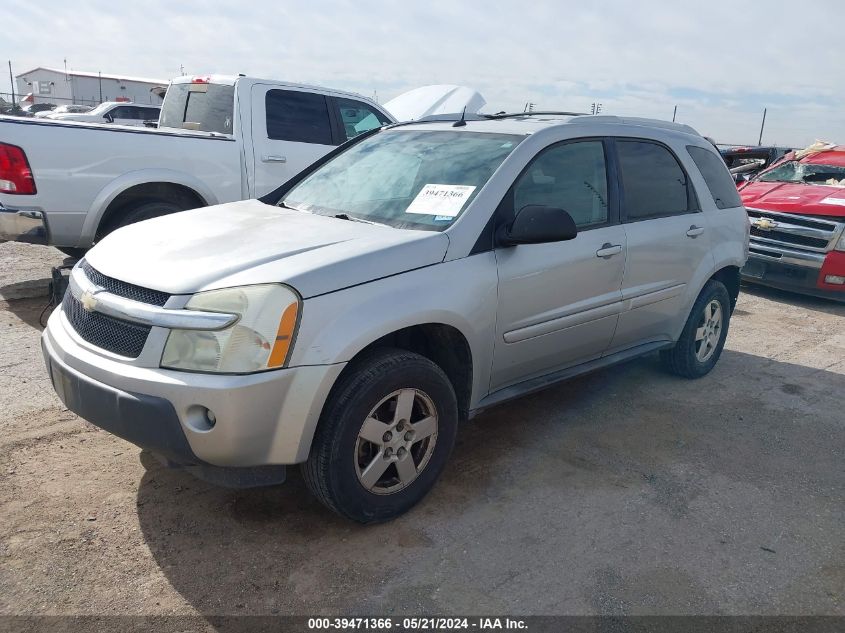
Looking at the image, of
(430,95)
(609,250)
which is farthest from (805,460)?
(430,95)

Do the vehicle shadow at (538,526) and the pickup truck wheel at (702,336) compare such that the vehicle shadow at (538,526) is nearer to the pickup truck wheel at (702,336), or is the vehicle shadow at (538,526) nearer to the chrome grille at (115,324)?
the pickup truck wheel at (702,336)

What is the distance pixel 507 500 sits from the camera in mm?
3314

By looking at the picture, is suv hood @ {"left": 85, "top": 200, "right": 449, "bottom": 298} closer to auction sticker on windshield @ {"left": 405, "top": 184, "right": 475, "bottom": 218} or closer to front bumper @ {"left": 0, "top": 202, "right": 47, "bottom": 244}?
auction sticker on windshield @ {"left": 405, "top": 184, "right": 475, "bottom": 218}

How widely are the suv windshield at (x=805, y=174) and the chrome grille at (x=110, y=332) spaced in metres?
8.84

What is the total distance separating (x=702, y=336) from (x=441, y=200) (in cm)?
264

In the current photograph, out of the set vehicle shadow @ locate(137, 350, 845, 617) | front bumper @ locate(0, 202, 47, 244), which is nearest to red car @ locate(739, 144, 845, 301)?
vehicle shadow @ locate(137, 350, 845, 617)

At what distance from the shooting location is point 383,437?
2.92 metres

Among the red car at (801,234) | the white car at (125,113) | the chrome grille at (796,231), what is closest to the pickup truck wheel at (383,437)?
the chrome grille at (796,231)

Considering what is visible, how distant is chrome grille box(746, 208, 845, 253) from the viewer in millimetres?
7684

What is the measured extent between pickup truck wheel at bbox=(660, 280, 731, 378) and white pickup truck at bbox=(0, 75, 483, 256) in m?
3.91

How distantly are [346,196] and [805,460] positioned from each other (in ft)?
9.81

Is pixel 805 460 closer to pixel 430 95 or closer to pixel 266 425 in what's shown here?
pixel 266 425

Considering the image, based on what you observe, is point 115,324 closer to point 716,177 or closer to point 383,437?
point 383,437

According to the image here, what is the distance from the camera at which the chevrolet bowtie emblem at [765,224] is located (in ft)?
26.7
